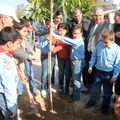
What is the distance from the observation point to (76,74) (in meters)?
6.25

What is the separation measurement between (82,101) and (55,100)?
548mm

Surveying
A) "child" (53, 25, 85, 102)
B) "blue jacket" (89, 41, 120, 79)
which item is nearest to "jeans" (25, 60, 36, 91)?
"child" (53, 25, 85, 102)

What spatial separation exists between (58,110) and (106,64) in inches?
50.2

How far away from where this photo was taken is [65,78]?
6.91 m

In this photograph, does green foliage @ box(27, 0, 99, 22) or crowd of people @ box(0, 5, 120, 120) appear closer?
crowd of people @ box(0, 5, 120, 120)

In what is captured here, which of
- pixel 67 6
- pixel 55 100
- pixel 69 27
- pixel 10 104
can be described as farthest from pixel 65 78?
pixel 10 104

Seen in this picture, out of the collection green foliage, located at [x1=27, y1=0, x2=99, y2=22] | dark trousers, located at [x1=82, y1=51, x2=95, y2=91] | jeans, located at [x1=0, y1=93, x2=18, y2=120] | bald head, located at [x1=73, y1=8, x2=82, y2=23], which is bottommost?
dark trousers, located at [x1=82, y1=51, x2=95, y2=91]

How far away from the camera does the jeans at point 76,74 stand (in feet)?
20.2

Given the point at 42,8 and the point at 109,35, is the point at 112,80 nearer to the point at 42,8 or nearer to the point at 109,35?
the point at 109,35

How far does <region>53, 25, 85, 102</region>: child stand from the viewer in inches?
234

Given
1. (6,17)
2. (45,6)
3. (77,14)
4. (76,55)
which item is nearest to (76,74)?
(76,55)

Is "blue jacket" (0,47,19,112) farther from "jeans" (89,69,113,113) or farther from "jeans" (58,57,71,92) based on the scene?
"jeans" (58,57,71,92)

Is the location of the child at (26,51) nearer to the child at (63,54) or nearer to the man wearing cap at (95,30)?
the child at (63,54)

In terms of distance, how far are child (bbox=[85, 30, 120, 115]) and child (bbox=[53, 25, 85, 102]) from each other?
0.41 meters
